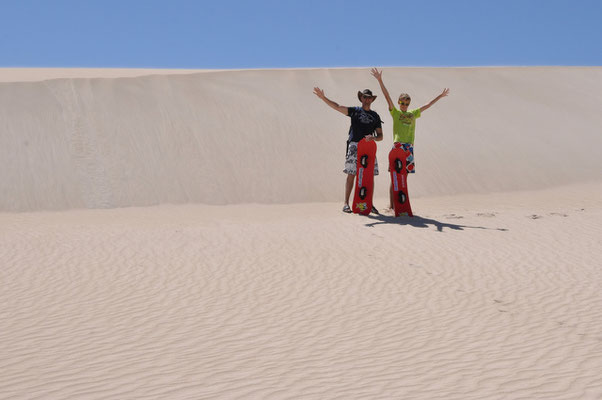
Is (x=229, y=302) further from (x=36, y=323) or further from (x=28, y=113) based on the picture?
(x=28, y=113)

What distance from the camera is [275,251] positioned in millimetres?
8695

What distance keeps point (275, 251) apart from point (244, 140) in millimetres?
9072

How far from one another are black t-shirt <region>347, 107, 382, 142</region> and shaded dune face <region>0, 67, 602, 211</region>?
14.7 ft

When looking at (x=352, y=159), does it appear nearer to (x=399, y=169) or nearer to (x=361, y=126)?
(x=361, y=126)

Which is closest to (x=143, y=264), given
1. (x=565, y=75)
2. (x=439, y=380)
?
(x=439, y=380)

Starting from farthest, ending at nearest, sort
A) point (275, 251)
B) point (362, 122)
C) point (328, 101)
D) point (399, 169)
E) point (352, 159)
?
point (352, 159), point (362, 122), point (399, 169), point (328, 101), point (275, 251)

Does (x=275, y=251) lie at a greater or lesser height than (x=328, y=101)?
lesser

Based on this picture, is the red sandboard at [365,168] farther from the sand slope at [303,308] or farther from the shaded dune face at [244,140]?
the shaded dune face at [244,140]

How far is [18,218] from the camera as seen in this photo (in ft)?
38.8

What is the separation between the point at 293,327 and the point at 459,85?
20341 mm

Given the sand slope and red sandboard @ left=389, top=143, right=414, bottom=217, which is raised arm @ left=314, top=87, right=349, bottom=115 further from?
the sand slope

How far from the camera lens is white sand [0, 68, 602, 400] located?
14.3 feet

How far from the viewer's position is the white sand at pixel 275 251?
4.37m

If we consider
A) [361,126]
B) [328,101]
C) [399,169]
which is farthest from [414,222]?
[328,101]
